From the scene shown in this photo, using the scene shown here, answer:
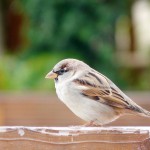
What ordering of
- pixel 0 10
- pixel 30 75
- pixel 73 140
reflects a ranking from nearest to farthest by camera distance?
pixel 73 140
pixel 30 75
pixel 0 10

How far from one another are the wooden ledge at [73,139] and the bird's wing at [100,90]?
1.38 metres

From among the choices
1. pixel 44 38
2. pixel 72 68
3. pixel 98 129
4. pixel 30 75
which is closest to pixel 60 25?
pixel 44 38

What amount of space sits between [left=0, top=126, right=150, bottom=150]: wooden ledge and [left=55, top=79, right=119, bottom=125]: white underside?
1.22 m

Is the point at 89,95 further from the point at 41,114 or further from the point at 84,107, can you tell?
the point at 41,114

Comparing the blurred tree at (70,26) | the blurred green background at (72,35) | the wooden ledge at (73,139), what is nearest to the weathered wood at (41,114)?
the wooden ledge at (73,139)

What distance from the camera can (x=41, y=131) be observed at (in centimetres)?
301

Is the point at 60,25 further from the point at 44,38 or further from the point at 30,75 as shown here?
the point at 30,75

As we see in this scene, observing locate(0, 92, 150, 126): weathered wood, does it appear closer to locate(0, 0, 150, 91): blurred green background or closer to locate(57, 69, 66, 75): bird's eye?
locate(57, 69, 66, 75): bird's eye

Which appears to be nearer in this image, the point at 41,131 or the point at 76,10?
the point at 41,131

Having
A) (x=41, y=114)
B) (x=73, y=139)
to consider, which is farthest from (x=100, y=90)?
(x=41, y=114)

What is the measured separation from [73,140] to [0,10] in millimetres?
12728

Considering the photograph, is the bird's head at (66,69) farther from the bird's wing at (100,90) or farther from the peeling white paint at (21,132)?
the peeling white paint at (21,132)

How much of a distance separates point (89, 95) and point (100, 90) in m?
0.07

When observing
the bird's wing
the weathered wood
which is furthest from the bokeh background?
the bird's wing
